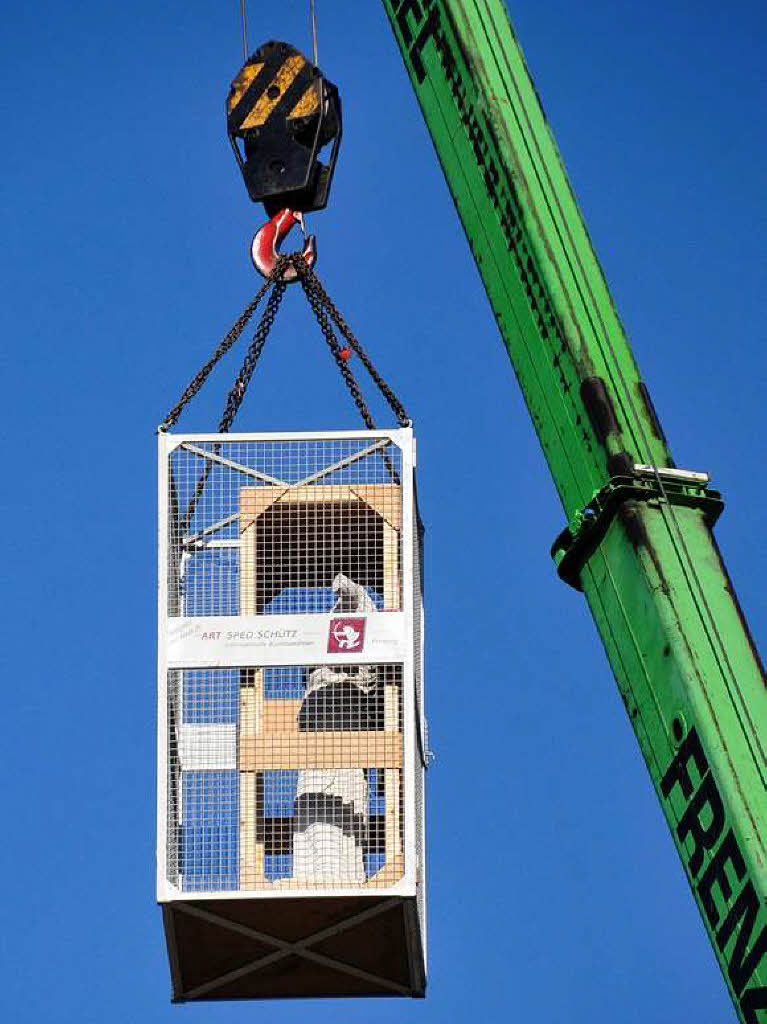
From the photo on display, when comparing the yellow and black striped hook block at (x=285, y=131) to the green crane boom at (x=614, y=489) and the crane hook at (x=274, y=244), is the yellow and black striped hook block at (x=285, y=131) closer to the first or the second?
the crane hook at (x=274, y=244)

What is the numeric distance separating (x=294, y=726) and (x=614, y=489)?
14.6 ft

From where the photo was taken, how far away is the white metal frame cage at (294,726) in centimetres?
1725

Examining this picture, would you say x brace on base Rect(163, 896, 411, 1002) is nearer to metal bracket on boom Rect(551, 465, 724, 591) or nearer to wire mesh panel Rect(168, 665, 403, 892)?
wire mesh panel Rect(168, 665, 403, 892)

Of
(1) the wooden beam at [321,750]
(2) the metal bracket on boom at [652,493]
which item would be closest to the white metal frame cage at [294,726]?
(1) the wooden beam at [321,750]

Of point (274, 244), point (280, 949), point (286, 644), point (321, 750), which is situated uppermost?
point (274, 244)

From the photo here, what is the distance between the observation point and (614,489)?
13.9 metres

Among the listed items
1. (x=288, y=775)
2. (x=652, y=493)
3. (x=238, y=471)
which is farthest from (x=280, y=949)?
(x=652, y=493)

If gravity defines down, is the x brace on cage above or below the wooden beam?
above

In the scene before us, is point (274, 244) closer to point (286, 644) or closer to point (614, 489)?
point (286, 644)

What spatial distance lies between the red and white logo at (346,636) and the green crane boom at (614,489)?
3.37 metres

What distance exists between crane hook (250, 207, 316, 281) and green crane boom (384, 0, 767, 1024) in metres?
2.96

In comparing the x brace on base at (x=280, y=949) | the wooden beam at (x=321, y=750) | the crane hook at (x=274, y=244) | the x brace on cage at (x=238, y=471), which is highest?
the crane hook at (x=274, y=244)

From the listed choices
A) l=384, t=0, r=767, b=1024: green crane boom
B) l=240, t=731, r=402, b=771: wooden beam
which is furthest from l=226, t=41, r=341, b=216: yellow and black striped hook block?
l=240, t=731, r=402, b=771: wooden beam

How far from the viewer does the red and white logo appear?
17.7 metres
